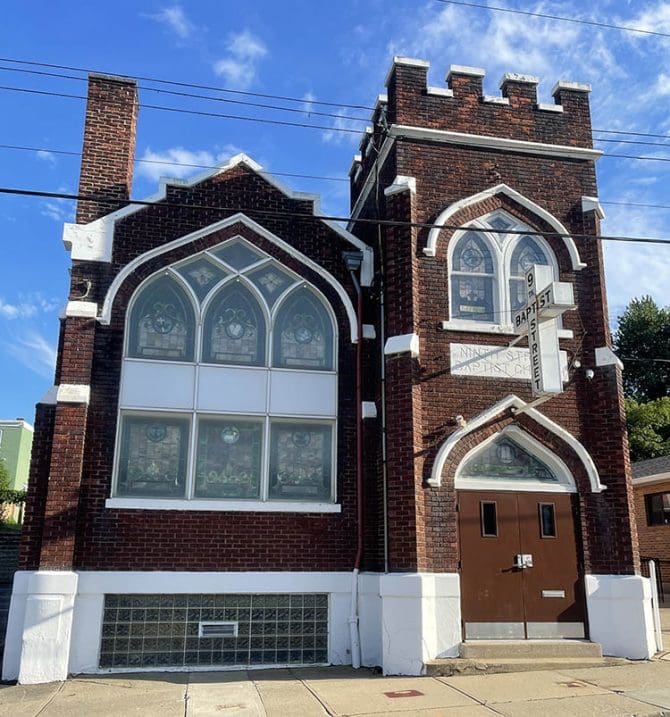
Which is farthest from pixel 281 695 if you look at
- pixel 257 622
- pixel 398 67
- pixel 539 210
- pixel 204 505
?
pixel 398 67

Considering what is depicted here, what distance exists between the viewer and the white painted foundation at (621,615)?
A: 396 inches

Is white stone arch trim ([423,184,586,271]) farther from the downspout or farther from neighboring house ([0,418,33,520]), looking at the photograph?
neighboring house ([0,418,33,520])

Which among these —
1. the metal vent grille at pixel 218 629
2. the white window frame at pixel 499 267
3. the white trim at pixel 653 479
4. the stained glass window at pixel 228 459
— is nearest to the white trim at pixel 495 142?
the white window frame at pixel 499 267

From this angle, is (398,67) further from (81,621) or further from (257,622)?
(81,621)

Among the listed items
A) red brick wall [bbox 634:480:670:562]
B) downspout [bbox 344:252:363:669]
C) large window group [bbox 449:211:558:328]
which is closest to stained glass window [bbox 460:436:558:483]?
downspout [bbox 344:252:363:669]

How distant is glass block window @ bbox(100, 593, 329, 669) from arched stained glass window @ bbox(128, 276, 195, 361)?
11.5ft

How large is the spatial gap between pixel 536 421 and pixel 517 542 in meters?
1.79

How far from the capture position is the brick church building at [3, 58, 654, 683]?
10000mm

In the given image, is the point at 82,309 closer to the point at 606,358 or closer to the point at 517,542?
the point at 517,542

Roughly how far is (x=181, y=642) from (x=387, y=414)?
425 centimetres

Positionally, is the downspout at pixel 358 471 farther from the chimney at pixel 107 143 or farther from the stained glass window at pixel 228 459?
the chimney at pixel 107 143

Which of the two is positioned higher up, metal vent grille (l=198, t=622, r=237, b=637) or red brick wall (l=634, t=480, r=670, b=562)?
red brick wall (l=634, t=480, r=670, b=562)

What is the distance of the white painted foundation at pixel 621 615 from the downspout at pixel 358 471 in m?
3.25

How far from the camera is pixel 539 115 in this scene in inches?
483
